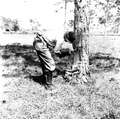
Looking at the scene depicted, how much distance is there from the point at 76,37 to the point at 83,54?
0.60 meters

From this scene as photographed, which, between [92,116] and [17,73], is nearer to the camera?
[92,116]

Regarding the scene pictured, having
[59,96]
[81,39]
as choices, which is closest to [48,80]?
[59,96]

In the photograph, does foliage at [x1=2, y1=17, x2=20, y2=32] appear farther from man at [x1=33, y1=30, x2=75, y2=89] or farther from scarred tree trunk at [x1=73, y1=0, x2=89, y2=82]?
man at [x1=33, y1=30, x2=75, y2=89]

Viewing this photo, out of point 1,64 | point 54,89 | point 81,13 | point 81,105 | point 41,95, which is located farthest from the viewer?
point 1,64

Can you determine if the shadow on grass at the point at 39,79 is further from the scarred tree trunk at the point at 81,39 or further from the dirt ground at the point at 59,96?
the scarred tree trunk at the point at 81,39

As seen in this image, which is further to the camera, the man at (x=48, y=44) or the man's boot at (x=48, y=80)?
the man's boot at (x=48, y=80)

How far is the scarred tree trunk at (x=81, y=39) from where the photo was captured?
6.63 metres

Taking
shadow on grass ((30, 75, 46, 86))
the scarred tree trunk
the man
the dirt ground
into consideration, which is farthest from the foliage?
the man

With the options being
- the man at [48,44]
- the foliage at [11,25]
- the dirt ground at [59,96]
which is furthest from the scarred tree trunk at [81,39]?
the foliage at [11,25]

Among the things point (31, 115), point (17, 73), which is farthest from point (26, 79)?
point (31, 115)

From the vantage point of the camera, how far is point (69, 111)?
4.85m

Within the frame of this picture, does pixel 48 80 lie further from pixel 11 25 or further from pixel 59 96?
pixel 11 25

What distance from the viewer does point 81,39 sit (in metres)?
6.76

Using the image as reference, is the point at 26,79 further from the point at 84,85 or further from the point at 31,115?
the point at 31,115
